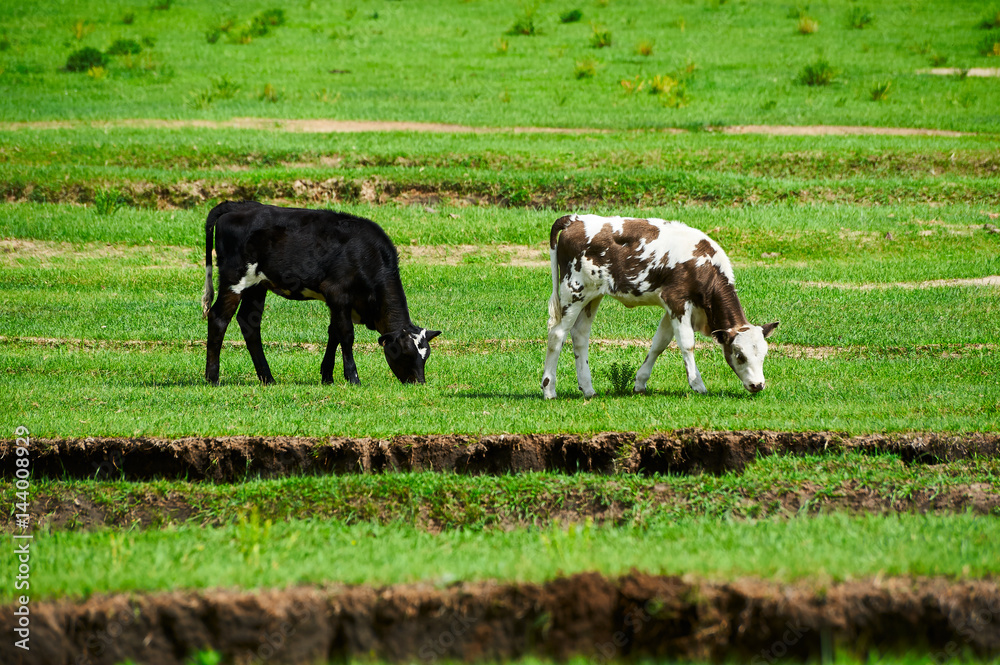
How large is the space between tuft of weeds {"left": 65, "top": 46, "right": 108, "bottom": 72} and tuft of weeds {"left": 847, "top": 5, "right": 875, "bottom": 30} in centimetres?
2869

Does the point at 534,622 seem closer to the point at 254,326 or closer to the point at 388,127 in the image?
the point at 254,326

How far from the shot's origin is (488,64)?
3675 centimetres

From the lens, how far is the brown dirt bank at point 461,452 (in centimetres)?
974

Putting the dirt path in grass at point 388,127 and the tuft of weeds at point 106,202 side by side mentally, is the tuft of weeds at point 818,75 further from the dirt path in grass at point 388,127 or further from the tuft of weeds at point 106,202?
the tuft of weeds at point 106,202

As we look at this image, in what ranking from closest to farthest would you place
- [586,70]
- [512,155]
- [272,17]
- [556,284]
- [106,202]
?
1. [556,284]
2. [106,202]
3. [512,155]
4. [586,70]
5. [272,17]

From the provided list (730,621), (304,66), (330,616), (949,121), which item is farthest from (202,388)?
(304,66)

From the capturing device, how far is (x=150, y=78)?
34688 millimetres

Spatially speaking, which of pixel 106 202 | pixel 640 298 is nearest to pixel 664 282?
pixel 640 298

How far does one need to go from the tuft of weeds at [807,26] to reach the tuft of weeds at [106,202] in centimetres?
2779

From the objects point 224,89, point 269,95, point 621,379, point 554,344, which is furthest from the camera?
point 224,89

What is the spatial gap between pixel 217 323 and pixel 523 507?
601 cm

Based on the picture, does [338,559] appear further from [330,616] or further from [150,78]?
[150,78]

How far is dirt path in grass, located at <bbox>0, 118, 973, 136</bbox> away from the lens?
92.4 ft

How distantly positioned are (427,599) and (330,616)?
58 cm
